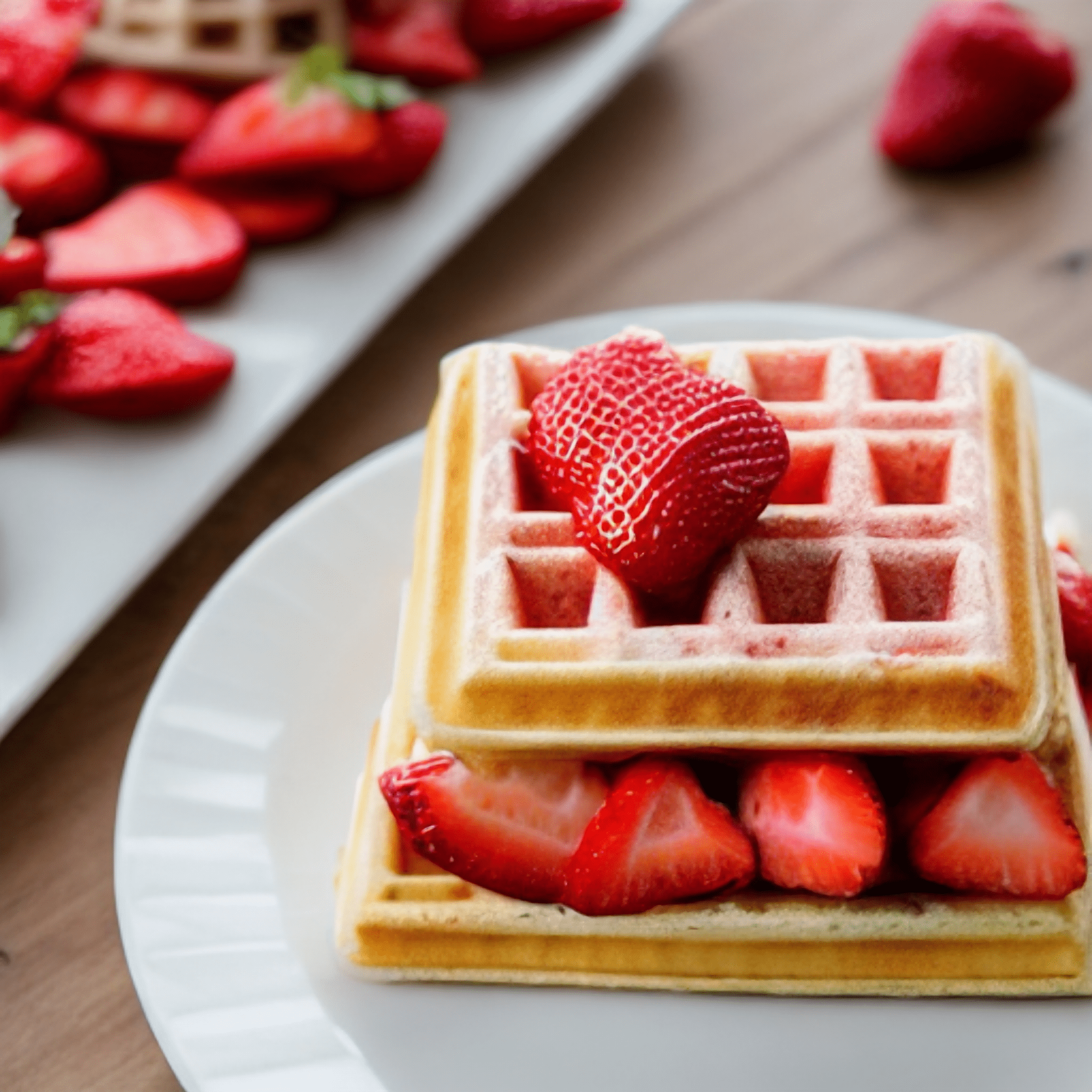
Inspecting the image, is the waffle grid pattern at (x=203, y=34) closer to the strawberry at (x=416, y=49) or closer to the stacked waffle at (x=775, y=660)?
the strawberry at (x=416, y=49)

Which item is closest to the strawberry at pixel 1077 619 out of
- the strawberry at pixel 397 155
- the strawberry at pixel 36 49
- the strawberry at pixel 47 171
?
the strawberry at pixel 397 155

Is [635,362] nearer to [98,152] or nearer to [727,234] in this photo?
[727,234]

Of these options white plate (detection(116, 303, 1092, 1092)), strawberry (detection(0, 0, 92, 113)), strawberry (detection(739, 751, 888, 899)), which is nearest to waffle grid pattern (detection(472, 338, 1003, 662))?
strawberry (detection(739, 751, 888, 899))

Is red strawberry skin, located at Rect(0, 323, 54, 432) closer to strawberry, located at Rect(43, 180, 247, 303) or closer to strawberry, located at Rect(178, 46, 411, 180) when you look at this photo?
strawberry, located at Rect(43, 180, 247, 303)

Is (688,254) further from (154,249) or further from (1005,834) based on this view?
(1005,834)

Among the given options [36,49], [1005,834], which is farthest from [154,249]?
[1005,834]
